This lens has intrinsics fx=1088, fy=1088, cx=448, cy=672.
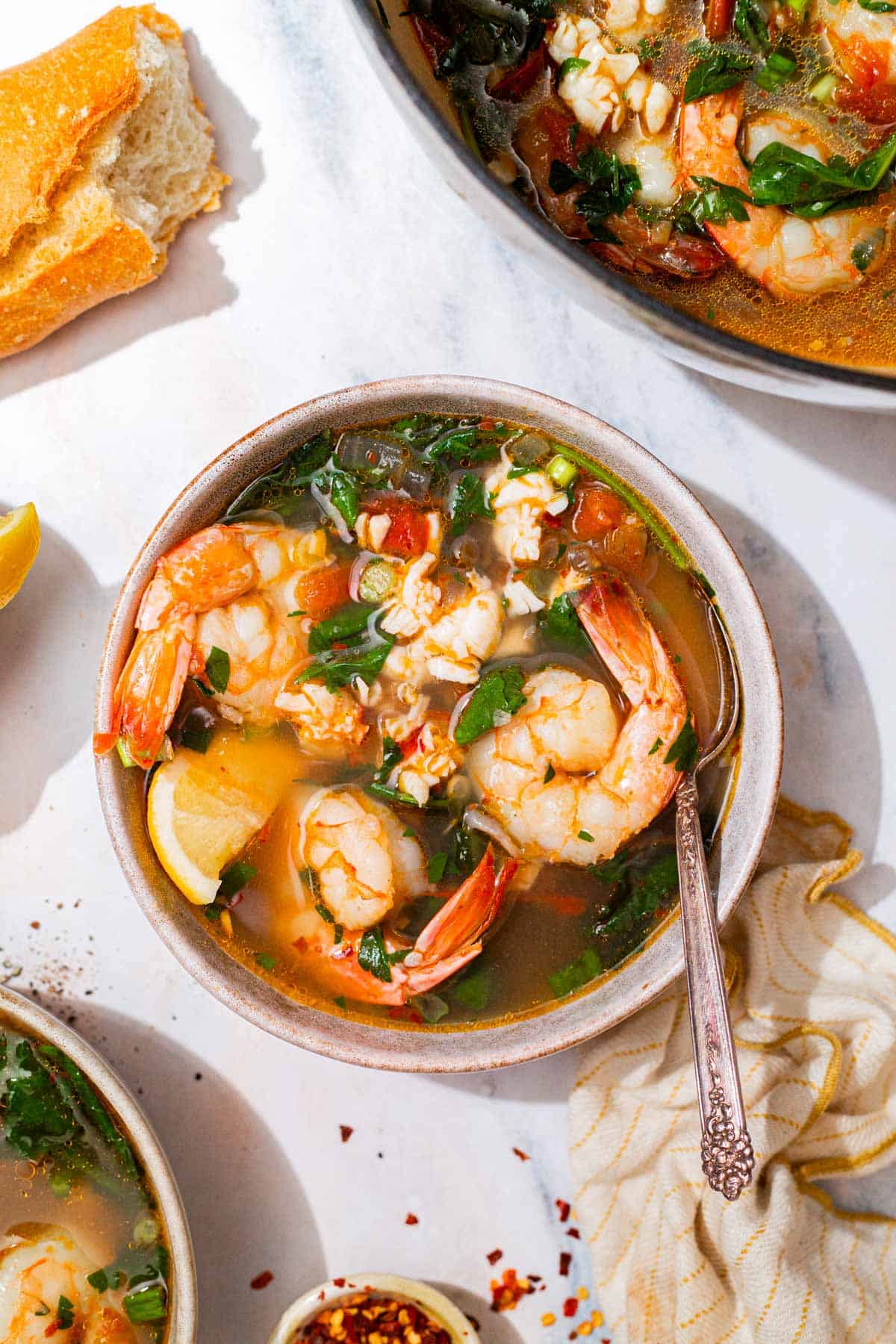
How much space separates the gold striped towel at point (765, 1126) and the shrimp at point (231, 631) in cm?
96

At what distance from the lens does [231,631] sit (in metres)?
2.01

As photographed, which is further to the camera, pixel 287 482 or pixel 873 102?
pixel 287 482

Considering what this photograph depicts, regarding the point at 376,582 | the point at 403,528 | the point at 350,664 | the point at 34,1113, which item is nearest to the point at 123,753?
the point at 350,664

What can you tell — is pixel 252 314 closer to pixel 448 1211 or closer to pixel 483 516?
pixel 483 516

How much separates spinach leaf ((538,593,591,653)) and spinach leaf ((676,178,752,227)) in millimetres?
719

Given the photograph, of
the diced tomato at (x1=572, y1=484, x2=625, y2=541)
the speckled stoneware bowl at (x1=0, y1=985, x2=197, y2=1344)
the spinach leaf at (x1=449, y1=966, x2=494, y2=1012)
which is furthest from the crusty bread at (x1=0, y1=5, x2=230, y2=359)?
the spinach leaf at (x1=449, y1=966, x2=494, y2=1012)

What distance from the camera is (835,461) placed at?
7.73 feet

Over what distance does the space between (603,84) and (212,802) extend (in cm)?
146

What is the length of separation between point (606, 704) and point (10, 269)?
143 cm

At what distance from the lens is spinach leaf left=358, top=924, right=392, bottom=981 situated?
207 centimetres

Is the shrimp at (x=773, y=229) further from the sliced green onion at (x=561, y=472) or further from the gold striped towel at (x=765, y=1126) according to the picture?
the gold striped towel at (x=765, y=1126)

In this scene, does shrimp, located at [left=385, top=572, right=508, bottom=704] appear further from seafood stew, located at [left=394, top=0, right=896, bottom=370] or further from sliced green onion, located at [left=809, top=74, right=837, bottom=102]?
sliced green onion, located at [left=809, top=74, right=837, bottom=102]

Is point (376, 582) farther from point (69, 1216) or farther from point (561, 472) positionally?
point (69, 1216)

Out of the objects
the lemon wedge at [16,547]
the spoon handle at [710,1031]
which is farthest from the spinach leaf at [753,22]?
the lemon wedge at [16,547]
